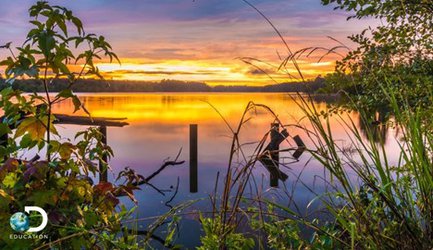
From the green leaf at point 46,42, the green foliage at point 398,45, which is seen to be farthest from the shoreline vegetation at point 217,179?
the green foliage at point 398,45

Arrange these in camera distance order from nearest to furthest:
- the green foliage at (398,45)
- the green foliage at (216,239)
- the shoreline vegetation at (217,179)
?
the shoreline vegetation at (217,179)
the green foliage at (216,239)
the green foliage at (398,45)

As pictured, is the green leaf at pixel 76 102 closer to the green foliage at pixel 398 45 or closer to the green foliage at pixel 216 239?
the green foliage at pixel 216 239

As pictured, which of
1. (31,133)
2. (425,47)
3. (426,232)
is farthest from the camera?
(425,47)

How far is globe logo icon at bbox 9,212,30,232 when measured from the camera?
1.88m

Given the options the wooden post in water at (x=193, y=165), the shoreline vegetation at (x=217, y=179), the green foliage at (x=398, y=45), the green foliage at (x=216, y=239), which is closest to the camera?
the shoreline vegetation at (x=217, y=179)

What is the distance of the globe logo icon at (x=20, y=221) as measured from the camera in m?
1.88

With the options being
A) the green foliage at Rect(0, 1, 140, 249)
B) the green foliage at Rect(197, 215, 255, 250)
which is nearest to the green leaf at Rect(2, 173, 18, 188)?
the green foliage at Rect(0, 1, 140, 249)

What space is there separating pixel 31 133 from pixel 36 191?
0.25 m

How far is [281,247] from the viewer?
238 centimetres

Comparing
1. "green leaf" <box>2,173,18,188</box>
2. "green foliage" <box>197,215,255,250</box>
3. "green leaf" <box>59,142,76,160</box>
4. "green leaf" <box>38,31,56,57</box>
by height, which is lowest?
"green foliage" <box>197,215,255,250</box>

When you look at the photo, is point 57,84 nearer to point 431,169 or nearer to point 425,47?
point 431,169

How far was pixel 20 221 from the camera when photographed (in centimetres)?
192

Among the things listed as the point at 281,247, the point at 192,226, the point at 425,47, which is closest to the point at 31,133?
the point at 281,247

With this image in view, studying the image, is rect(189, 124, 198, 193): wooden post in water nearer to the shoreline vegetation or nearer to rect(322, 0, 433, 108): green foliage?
rect(322, 0, 433, 108): green foliage
